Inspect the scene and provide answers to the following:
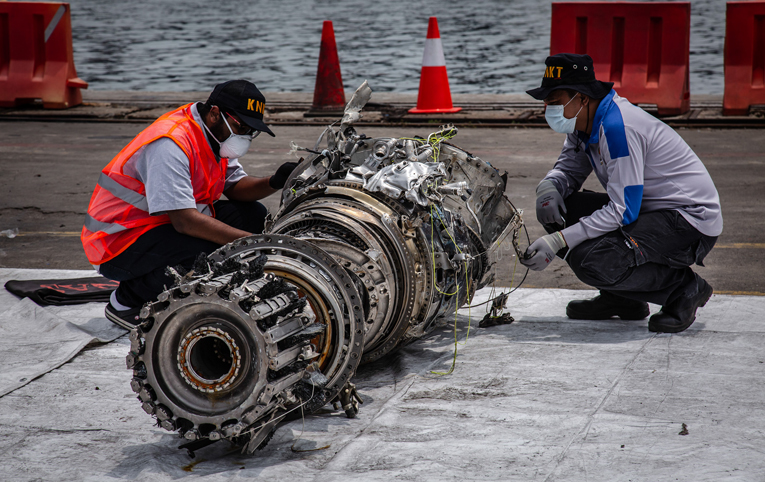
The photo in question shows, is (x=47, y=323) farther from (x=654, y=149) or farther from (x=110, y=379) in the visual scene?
(x=654, y=149)

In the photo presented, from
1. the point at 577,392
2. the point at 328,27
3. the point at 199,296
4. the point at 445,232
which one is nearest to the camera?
the point at 199,296

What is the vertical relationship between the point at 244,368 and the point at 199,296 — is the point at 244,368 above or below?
below

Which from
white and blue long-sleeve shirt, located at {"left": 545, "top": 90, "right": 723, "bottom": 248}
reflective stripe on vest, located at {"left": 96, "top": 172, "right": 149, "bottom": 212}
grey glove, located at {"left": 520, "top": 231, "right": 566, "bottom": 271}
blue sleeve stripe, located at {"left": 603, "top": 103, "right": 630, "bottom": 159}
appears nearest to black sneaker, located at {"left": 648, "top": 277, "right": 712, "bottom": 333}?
white and blue long-sleeve shirt, located at {"left": 545, "top": 90, "right": 723, "bottom": 248}

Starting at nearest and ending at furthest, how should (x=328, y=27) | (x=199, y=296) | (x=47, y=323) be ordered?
(x=199, y=296) < (x=47, y=323) < (x=328, y=27)

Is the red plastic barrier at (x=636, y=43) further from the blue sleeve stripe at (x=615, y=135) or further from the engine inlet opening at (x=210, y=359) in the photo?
the engine inlet opening at (x=210, y=359)

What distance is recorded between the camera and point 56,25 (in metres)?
11.0

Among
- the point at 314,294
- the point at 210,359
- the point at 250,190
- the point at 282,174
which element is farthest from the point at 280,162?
the point at 210,359

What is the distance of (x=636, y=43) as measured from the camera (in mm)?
10094

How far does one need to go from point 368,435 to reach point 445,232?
1111 mm

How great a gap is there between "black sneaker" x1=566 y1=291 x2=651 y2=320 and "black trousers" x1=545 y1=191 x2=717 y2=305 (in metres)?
0.21

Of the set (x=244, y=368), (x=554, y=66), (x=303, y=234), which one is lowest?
(x=244, y=368)

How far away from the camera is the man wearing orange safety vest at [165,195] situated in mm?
3920

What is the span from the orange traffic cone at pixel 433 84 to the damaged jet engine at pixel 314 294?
6353 mm

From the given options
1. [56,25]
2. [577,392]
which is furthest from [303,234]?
[56,25]
